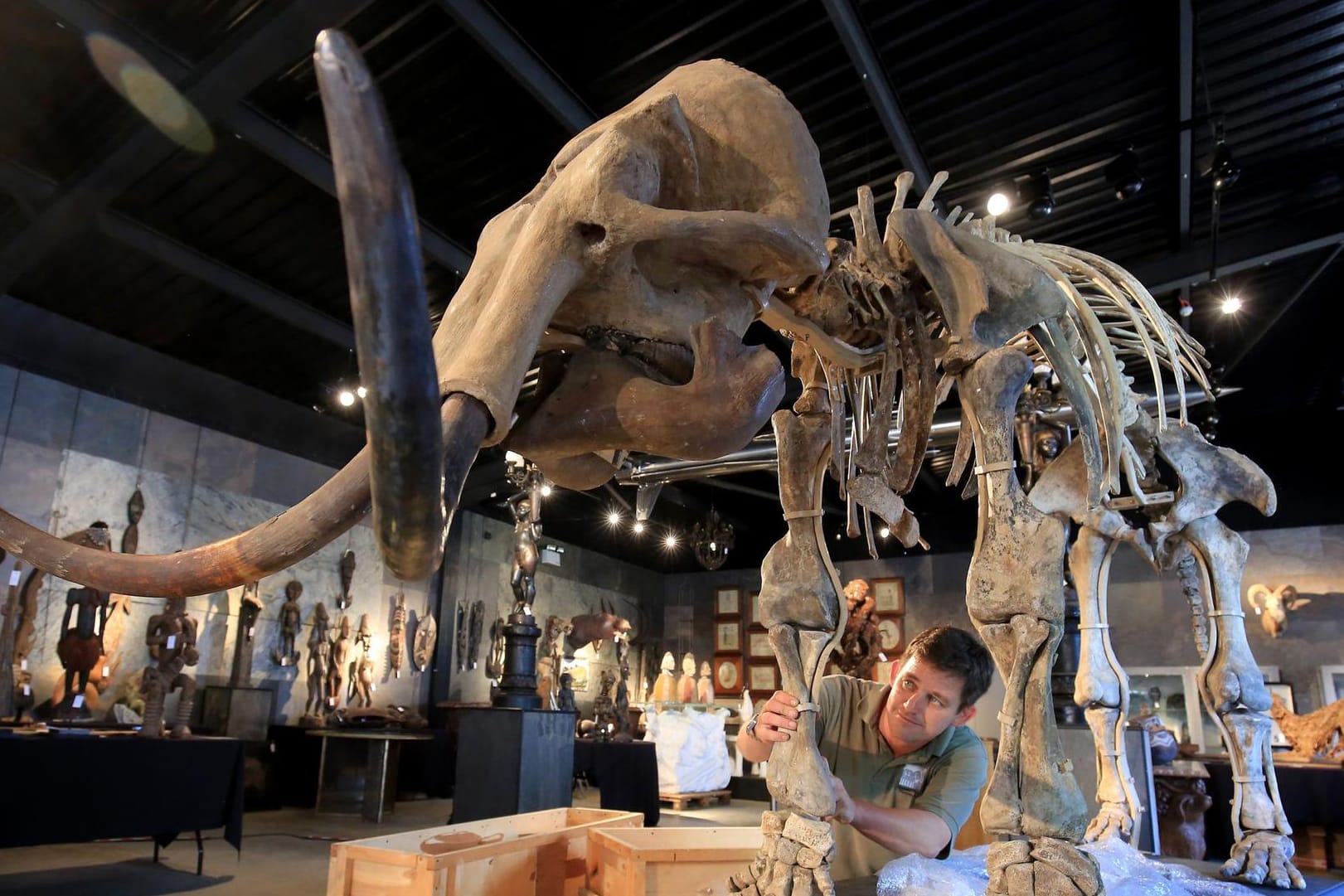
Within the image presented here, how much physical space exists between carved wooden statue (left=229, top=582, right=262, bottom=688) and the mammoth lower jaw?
8946 mm

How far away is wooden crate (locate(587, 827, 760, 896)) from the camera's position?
3.26 metres

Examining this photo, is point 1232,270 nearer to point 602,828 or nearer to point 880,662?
point 880,662

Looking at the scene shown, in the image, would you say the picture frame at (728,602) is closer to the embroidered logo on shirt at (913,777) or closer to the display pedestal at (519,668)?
the display pedestal at (519,668)

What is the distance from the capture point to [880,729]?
3031 millimetres

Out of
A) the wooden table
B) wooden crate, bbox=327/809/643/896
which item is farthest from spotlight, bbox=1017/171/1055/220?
the wooden table

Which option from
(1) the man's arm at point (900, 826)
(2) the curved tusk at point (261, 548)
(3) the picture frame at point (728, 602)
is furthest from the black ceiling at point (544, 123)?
(3) the picture frame at point (728, 602)

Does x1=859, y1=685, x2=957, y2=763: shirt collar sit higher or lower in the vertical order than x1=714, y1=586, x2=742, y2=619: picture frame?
lower

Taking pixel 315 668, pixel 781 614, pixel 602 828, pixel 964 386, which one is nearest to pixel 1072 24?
pixel 964 386

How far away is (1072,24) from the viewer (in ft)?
18.2

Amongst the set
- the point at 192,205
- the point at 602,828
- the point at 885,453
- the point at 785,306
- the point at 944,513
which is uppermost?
the point at 192,205

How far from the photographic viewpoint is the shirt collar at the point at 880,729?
2910 millimetres

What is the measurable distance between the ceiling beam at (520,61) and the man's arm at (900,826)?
4730mm

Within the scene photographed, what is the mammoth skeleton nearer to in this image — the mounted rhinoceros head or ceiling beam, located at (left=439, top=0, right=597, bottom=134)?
the mounted rhinoceros head

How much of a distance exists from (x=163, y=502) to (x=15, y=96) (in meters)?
4.42
